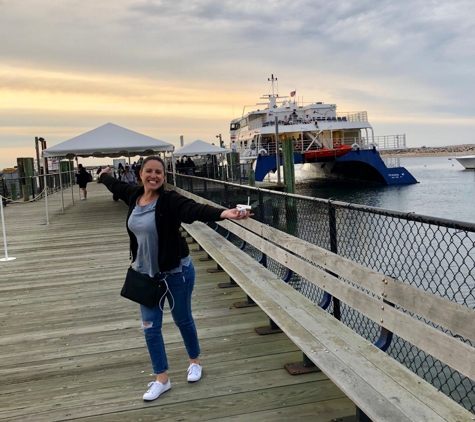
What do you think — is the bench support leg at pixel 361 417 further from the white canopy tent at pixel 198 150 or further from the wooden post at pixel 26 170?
the white canopy tent at pixel 198 150

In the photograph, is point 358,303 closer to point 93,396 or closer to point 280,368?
point 280,368

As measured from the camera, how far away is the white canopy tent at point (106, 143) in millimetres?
14992

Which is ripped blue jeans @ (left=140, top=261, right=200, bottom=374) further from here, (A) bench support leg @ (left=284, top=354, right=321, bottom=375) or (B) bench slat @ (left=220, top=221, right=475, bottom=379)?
(B) bench slat @ (left=220, top=221, right=475, bottom=379)

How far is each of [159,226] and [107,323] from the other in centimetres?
244

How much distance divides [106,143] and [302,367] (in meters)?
12.7

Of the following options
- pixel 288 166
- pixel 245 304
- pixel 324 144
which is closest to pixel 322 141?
pixel 324 144

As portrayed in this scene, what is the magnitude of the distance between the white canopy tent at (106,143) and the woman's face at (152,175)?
1204 centimetres

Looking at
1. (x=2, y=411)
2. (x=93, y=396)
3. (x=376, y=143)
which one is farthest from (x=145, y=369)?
(x=376, y=143)

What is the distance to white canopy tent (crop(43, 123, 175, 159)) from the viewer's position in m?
15.0

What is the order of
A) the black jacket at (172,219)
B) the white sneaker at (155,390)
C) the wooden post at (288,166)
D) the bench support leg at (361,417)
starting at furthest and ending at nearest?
the wooden post at (288,166), the white sneaker at (155,390), the black jacket at (172,219), the bench support leg at (361,417)

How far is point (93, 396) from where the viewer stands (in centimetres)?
369

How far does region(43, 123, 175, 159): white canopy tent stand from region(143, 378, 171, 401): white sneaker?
12185mm

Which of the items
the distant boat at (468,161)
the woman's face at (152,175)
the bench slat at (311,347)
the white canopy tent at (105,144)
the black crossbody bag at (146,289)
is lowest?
the distant boat at (468,161)

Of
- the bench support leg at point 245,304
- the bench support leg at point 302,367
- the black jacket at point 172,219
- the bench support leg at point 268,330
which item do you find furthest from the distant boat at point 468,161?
the black jacket at point 172,219
